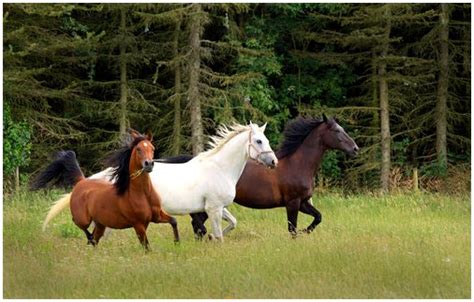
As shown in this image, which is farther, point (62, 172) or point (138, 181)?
point (62, 172)

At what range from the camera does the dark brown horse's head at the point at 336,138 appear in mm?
11555

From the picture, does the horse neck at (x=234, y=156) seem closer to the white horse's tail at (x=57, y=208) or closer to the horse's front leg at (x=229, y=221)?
the horse's front leg at (x=229, y=221)

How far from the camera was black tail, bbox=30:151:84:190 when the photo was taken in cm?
1096

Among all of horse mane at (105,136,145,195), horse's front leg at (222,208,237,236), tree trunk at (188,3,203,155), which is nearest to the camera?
horse mane at (105,136,145,195)

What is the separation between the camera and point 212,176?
10.5 m

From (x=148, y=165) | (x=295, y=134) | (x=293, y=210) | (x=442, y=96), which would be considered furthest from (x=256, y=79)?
(x=148, y=165)

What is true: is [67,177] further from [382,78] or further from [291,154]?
[382,78]

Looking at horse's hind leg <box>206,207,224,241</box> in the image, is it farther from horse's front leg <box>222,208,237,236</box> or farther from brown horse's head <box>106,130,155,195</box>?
brown horse's head <box>106,130,155,195</box>

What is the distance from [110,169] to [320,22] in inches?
669

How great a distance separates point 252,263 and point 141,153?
1830 mm

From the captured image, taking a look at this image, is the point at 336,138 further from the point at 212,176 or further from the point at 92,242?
the point at 92,242

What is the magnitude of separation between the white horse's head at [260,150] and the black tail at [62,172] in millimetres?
2464

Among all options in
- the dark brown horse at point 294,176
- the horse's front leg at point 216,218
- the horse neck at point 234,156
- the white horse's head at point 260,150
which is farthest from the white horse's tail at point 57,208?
the white horse's head at point 260,150

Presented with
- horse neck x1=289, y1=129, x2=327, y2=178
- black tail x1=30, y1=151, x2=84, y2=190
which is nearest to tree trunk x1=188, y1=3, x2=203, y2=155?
horse neck x1=289, y1=129, x2=327, y2=178
